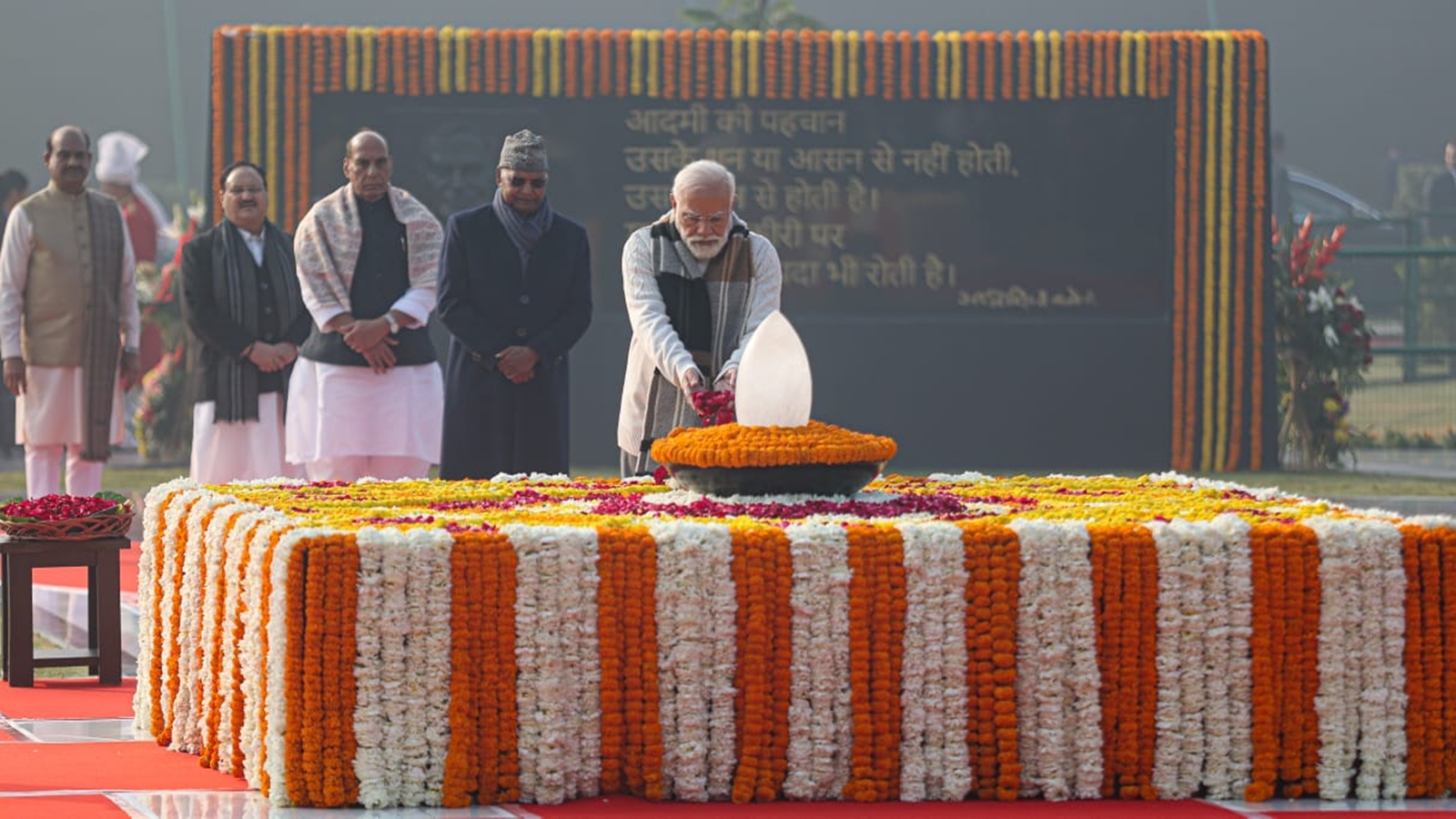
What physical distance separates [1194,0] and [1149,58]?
17985 mm

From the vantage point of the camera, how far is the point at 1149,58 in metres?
14.1

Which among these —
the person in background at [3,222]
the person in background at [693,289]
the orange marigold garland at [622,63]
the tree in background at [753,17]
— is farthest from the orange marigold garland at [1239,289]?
the person in background at [3,222]

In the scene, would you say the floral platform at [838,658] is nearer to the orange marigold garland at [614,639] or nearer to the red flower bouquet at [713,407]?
the orange marigold garland at [614,639]

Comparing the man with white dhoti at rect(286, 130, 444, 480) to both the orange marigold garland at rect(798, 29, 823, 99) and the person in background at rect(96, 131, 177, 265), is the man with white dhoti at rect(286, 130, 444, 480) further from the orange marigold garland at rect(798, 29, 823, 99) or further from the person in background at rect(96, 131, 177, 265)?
the person in background at rect(96, 131, 177, 265)

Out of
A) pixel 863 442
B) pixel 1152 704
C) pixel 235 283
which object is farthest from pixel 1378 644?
pixel 235 283

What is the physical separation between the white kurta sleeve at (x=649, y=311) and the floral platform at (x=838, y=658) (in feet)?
5.55

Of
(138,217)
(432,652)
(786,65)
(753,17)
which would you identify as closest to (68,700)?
(432,652)

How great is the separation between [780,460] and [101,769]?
164cm

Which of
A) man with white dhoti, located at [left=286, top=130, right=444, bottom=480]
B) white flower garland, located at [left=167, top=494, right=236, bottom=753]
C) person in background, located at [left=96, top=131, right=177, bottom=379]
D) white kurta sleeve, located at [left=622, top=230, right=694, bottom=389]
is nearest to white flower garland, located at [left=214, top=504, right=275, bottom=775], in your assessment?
white flower garland, located at [left=167, top=494, right=236, bottom=753]

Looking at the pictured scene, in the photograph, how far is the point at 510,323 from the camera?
8117mm

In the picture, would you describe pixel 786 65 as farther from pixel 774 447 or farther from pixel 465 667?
pixel 465 667

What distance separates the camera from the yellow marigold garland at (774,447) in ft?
17.4

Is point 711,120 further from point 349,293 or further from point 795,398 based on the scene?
point 795,398

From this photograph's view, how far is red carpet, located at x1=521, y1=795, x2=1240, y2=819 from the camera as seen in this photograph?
15.3 feet
